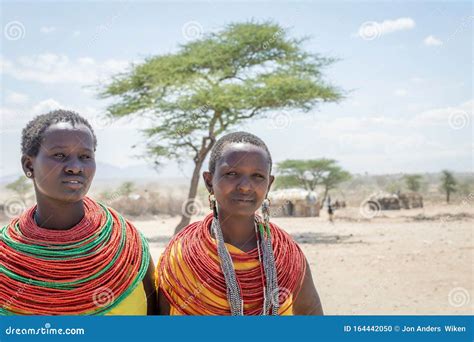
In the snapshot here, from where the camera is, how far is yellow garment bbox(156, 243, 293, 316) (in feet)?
8.63

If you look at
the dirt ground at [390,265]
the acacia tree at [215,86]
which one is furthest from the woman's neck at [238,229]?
the acacia tree at [215,86]

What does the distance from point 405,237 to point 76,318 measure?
14.2 m

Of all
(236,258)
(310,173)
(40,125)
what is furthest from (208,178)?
(310,173)

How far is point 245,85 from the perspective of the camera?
15.8m

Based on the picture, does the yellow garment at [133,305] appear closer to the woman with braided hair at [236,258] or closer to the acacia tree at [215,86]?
the woman with braided hair at [236,258]

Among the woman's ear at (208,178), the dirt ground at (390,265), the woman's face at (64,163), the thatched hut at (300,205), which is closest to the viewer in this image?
the woman's face at (64,163)

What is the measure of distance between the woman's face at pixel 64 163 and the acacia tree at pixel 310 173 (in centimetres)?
3217

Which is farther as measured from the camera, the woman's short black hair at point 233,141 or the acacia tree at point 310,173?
the acacia tree at point 310,173

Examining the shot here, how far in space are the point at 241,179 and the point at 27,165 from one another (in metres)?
1.01

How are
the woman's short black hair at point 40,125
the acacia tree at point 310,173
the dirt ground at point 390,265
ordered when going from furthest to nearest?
the acacia tree at point 310,173 → the dirt ground at point 390,265 → the woman's short black hair at point 40,125

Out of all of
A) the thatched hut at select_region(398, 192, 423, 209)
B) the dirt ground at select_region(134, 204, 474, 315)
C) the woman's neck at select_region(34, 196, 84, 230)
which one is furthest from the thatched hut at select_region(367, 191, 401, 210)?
the woman's neck at select_region(34, 196, 84, 230)

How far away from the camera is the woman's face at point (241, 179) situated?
255cm

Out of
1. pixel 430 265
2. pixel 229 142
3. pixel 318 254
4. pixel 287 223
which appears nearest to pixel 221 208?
pixel 229 142

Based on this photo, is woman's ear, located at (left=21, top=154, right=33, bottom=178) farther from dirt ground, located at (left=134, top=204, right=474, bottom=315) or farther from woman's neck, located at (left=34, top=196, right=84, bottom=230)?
dirt ground, located at (left=134, top=204, right=474, bottom=315)
